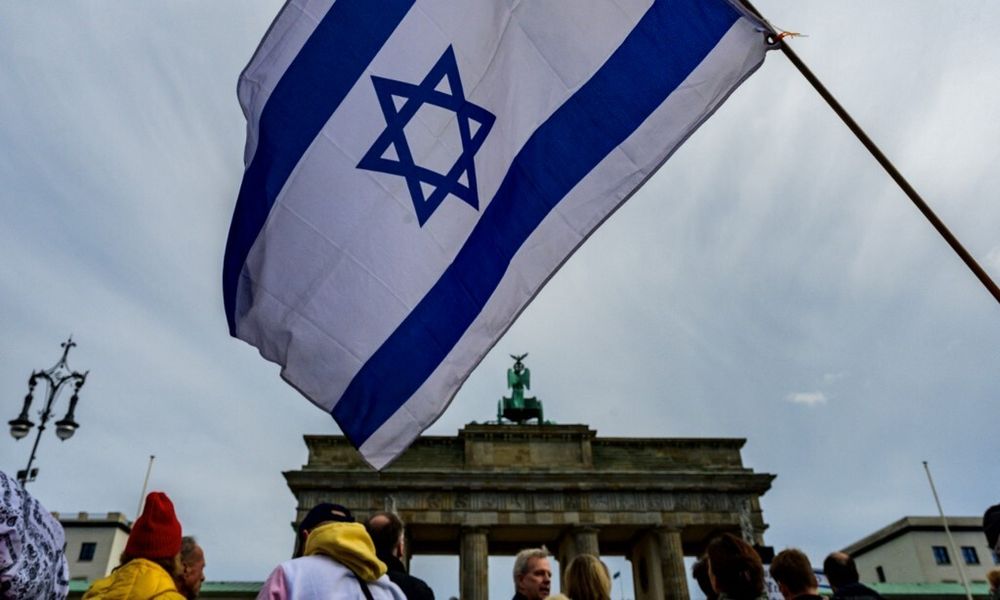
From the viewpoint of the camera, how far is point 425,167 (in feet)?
13.5

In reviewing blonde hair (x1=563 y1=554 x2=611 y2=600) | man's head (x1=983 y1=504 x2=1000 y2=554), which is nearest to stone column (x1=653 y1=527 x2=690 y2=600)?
man's head (x1=983 y1=504 x2=1000 y2=554)

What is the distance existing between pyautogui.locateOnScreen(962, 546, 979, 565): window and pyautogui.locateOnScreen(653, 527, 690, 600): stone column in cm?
3200

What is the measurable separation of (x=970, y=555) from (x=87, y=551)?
64.9 meters

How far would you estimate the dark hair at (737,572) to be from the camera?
138 inches

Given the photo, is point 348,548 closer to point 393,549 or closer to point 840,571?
point 393,549

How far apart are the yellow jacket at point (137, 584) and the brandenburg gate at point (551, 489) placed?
94.0 feet

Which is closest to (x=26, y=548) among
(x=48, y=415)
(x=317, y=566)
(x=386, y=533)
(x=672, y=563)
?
(x=317, y=566)

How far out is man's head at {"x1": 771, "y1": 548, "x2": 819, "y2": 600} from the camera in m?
3.95

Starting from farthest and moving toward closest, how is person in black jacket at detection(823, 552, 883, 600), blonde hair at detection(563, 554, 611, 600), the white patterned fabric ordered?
person in black jacket at detection(823, 552, 883, 600) → blonde hair at detection(563, 554, 611, 600) → the white patterned fabric

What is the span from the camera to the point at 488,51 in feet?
13.8

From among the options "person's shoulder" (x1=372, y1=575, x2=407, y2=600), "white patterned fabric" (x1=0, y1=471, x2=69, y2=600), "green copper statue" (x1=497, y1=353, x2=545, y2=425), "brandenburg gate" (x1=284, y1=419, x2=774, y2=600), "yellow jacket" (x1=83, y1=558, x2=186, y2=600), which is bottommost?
"white patterned fabric" (x1=0, y1=471, x2=69, y2=600)

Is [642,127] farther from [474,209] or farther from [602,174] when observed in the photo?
[474,209]

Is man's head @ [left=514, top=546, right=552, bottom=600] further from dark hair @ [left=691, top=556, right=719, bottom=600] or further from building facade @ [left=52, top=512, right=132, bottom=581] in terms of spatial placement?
building facade @ [left=52, top=512, right=132, bottom=581]

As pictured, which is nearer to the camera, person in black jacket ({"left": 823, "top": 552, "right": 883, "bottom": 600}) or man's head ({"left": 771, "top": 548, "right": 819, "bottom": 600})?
man's head ({"left": 771, "top": 548, "right": 819, "bottom": 600})
